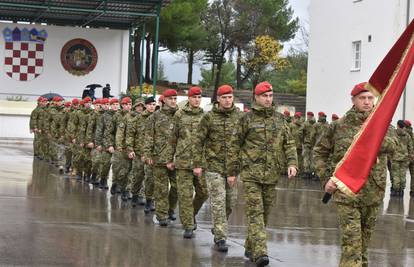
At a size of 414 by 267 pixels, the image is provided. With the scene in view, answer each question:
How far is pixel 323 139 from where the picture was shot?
26.6 feet

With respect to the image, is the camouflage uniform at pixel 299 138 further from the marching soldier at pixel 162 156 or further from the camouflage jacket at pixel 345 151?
the camouflage jacket at pixel 345 151

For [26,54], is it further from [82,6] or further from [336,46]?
[336,46]

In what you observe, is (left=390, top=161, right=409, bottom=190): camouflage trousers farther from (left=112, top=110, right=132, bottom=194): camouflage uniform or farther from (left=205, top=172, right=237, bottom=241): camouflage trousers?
(left=205, top=172, right=237, bottom=241): camouflage trousers

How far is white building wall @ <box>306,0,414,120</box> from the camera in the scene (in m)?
33.2

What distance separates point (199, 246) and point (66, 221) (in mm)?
2632

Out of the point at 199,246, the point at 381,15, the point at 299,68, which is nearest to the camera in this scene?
the point at 199,246

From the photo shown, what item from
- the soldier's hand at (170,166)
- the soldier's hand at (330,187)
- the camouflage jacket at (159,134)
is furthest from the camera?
the camouflage jacket at (159,134)

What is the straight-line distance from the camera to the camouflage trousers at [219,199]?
10078 millimetres

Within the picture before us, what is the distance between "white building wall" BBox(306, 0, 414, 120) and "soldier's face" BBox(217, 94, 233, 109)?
22.6 m

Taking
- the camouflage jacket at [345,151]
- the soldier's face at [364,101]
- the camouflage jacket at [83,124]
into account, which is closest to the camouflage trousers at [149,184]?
the camouflage jacket at [83,124]

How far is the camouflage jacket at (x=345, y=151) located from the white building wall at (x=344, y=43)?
965 inches

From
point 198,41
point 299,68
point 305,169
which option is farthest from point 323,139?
point 299,68

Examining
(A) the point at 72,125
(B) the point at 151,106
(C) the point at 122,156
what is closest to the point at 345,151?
(B) the point at 151,106

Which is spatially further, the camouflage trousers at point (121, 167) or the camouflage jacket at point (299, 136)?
the camouflage jacket at point (299, 136)
